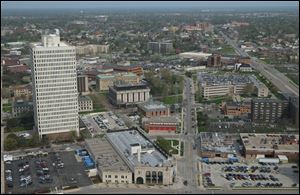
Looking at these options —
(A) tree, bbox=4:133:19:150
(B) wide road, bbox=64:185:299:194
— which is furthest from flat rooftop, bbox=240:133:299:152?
(A) tree, bbox=4:133:19:150

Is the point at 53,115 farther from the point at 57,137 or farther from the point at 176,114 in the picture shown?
the point at 176,114

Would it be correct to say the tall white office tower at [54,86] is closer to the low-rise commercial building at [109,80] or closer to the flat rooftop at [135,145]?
the flat rooftop at [135,145]

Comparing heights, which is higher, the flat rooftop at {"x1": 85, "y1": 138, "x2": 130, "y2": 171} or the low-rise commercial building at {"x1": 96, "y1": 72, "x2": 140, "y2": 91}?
the low-rise commercial building at {"x1": 96, "y1": 72, "x2": 140, "y2": 91}

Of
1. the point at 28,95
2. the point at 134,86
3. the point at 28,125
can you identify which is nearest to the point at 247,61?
the point at 134,86

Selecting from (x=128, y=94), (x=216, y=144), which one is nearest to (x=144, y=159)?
(x=216, y=144)

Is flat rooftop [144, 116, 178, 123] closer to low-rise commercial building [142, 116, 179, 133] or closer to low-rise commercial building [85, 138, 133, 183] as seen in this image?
low-rise commercial building [142, 116, 179, 133]

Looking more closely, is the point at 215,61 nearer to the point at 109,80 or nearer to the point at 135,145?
the point at 109,80
